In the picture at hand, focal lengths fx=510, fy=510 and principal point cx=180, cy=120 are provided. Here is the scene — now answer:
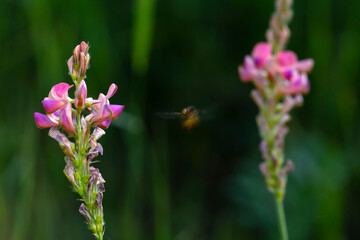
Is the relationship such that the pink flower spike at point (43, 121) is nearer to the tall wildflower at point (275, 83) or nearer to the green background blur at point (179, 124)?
the tall wildflower at point (275, 83)

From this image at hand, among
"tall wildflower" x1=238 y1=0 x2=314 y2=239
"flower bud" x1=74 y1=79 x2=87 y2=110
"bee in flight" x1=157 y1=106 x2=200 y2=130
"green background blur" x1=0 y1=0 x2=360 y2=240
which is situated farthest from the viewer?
"green background blur" x1=0 y1=0 x2=360 y2=240

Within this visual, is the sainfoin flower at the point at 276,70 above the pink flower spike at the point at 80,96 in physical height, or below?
above

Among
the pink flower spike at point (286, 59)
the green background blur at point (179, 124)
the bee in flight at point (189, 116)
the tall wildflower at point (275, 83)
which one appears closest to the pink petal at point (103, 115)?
the bee in flight at point (189, 116)

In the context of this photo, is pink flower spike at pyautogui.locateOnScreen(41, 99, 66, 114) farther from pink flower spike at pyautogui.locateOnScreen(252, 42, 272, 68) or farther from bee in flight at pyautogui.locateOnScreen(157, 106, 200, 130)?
pink flower spike at pyautogui.locateOnScreen(252, 42, 272, 68)

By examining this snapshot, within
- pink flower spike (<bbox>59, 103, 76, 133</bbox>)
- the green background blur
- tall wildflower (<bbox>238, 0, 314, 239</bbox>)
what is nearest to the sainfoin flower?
tall wildflower (<bbox>238, 0, 314, 239</bbox>)

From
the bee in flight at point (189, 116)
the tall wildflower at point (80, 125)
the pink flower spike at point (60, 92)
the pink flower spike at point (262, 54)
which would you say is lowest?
the tall wildflower at point (80, 125)

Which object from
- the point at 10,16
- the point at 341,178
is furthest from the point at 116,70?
the point at 341,178

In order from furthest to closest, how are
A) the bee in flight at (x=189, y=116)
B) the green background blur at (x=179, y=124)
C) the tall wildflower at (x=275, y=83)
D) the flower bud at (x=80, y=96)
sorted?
the green background blur at (x=179, y=124)
the tall wildflower at (x=275, y=83)
the bee in flight at (x=189, y=116)
the flower bud at (x=80, y=96)
